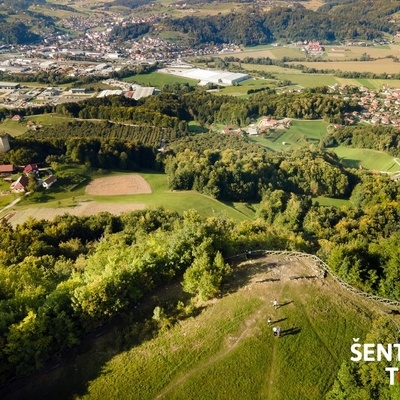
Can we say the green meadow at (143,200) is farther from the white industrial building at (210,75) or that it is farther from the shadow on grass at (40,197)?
the white industrial building at (210,75)

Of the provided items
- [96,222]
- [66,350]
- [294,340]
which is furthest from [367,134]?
[66,350]

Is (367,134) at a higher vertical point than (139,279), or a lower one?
lower

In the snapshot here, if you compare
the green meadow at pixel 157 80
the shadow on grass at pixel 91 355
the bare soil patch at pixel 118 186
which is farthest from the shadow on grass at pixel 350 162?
the shadow on grass at pixel 91 355

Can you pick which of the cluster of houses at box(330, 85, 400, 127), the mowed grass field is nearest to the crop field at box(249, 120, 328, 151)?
the cluster of houses at box(330, 85, 400, 127)

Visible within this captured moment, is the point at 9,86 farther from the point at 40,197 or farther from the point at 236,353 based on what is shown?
the point at 236,353

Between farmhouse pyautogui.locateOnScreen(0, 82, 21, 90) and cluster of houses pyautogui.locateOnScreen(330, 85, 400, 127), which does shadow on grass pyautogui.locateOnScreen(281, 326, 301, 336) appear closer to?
cluster of houses pyautogui.locateOnScreen(330, 85, 400, 127)

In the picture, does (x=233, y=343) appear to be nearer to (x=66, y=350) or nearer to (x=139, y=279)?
(x=139, y=279)
